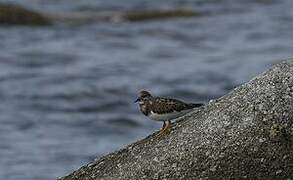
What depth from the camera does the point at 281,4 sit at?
104 ft

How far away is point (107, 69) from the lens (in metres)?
23.5

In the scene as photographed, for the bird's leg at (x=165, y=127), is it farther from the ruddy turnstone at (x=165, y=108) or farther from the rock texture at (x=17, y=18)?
the rock texture at (x=17, y=18)

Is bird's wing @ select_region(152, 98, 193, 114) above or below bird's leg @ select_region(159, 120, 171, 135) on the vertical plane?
above

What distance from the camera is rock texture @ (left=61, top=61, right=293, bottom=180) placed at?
24.8 ft

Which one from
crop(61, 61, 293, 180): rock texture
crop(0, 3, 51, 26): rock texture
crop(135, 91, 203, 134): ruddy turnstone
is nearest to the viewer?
crop(61, 61, 293, 180): rock texture

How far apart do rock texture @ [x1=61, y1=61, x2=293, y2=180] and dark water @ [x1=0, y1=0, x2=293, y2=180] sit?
22.6 feet

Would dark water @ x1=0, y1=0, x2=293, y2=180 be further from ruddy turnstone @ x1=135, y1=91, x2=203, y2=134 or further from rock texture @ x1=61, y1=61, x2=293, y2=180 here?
rock texture @ x1=61, y1=61, x2=293, y2=180

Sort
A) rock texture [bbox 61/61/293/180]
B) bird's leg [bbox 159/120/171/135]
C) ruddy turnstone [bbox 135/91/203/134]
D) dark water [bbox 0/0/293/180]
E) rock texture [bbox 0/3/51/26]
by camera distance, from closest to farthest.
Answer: rock texture [bbox 61/61/293/180], bird's leg [bbox 159/120/171/135], ruddy turnstone [bbox 135/91/203/134], dark water [bbox 0/0/293/180], rock texture [bbox 0/3/51/26]

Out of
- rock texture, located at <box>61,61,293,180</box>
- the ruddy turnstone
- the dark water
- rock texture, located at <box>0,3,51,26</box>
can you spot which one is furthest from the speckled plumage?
rock texture, located at <box>0,3,51,26</box>

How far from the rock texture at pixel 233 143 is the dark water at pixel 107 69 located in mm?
6900

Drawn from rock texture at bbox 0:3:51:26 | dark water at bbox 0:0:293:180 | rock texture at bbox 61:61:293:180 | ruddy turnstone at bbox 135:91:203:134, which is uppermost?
rock texture at bbox 0:3:51:26

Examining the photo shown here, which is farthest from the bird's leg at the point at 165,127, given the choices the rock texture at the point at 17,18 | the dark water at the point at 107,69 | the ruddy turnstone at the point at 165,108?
the rock texture at the point at 17,18

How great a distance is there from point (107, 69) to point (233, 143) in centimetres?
1596

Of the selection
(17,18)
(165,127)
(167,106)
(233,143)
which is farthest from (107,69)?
(233,143)
